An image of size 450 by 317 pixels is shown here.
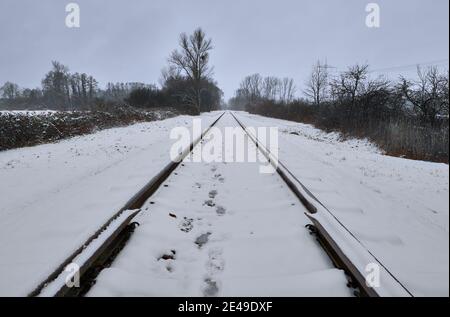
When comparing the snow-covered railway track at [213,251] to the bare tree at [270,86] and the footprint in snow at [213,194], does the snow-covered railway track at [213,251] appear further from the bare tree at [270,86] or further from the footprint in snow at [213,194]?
the bare tree at [270,86]

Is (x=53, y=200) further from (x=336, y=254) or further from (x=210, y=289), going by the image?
(x=336, y=254)

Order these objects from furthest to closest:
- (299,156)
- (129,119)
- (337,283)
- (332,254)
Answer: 1. (129,119)
2. (299,156)
3. (332,254)
4. (337,283)

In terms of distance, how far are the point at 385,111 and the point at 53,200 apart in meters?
6.77

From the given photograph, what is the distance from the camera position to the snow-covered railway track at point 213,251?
1.96 m

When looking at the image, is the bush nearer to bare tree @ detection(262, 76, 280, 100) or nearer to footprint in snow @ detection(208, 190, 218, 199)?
footprint in snow @ detection(208, 190, 218, 199)

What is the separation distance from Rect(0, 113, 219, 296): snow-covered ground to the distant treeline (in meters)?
3.23

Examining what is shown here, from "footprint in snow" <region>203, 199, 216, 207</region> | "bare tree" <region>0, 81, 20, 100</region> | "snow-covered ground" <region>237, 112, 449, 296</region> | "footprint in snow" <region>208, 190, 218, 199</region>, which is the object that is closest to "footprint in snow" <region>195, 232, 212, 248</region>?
"footprint in snow" <region>203, 199, 216, 207</region>

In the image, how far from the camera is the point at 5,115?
32.1ft

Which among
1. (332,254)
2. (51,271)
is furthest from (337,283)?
(51,271)

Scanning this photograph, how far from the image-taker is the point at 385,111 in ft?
18.5

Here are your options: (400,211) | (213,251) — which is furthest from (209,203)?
(400,211)

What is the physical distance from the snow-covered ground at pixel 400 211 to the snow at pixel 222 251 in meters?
0.44
